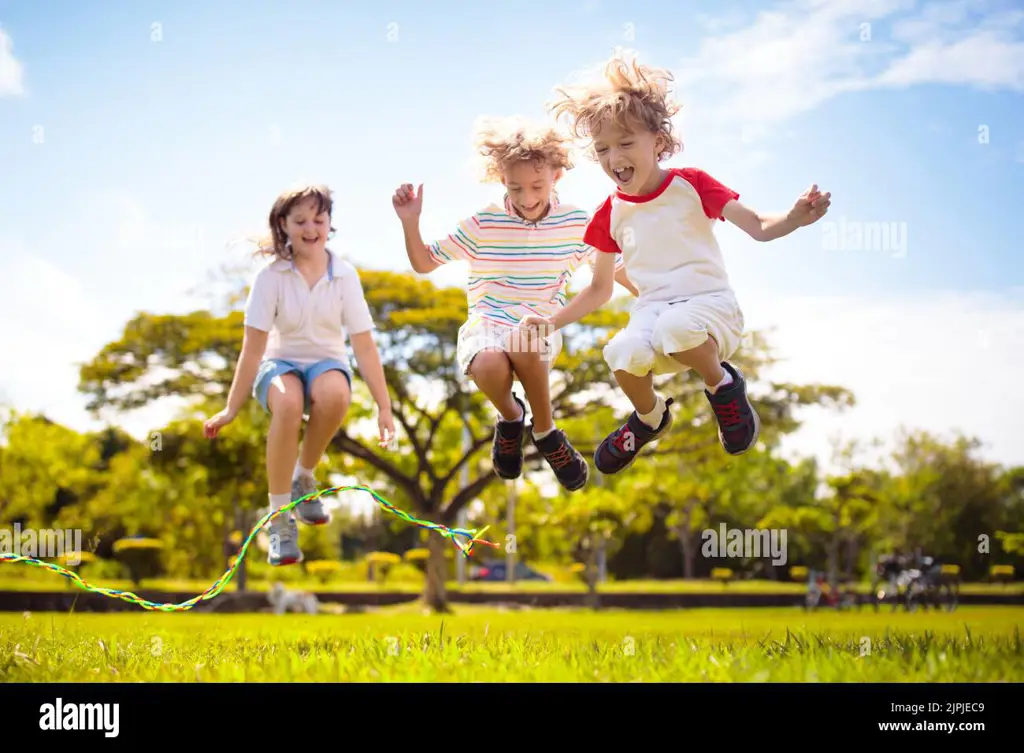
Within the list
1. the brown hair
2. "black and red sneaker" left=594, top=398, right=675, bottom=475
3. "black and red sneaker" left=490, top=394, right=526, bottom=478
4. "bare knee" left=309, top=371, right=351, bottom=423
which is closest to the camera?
"black and red sneaker" left=594, top=398, right=675, bottom=475

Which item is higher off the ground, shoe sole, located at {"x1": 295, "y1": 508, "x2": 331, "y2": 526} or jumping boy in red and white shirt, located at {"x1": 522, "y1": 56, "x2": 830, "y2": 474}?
jumping boy in red and white shirt, located at {"x1": 522, "y1": 56, "x2": 830, "y2": 474}

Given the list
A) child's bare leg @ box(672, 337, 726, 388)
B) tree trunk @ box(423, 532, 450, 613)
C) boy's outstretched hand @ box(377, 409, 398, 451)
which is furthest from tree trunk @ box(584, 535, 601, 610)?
child's bare leg @ box(672, 337, 726, 388)

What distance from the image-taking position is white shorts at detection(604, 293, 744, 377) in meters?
4.50

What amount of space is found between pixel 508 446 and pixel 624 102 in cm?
202

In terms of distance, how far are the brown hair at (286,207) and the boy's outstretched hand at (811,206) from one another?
2.80 m

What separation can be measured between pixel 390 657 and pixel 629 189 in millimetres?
2448

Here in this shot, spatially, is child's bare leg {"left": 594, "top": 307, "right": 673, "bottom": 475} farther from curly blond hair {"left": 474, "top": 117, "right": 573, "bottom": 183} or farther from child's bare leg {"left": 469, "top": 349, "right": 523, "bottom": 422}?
curly blond hair {"left": 474, "top": 117, "right": 573, "bottom": 183}

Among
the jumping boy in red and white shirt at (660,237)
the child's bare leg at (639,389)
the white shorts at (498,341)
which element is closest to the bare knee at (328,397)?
the white shorts at (498,341)

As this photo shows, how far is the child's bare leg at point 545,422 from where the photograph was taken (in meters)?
5.23

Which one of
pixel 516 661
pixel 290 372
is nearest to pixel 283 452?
pixel 290 372

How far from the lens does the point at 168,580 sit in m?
35.5

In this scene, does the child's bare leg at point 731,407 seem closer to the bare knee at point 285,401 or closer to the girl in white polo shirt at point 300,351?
the girl in white polo shirt at point 300,351

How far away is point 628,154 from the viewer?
4770 mm
